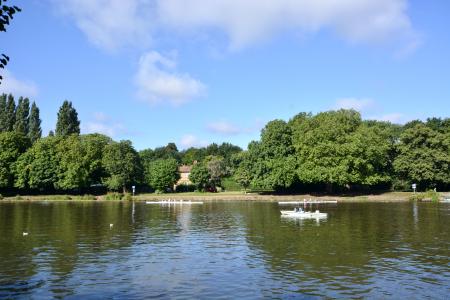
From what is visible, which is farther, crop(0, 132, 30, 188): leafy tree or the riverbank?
crop(0, 132, 30, 188): leafy tree

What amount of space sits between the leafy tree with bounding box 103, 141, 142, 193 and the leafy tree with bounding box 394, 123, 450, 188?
6970 cm

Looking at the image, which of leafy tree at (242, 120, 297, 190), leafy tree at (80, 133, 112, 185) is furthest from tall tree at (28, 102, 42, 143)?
leafy tree at (242, 120, 297, 190)

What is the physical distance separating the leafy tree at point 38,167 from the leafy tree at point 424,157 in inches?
3539

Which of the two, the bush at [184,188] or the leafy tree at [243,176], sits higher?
the leafy tree at [243,176]

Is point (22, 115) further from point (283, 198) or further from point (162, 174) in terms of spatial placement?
point (283, 198)

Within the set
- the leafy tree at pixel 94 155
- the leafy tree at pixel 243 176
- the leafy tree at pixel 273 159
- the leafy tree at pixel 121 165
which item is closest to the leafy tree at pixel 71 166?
the leafy tree at pixel 94 155

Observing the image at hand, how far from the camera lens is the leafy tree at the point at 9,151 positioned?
11418 centimetres

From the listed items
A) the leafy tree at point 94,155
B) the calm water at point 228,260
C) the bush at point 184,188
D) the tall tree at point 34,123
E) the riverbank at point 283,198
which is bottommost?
the calm water at point 228,260

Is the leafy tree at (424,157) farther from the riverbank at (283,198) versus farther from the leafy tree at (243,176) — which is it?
the leafy tree at (243,176)

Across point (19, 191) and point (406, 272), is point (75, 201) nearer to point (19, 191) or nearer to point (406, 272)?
point (19, 191)

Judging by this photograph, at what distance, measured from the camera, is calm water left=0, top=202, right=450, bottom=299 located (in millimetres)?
22734

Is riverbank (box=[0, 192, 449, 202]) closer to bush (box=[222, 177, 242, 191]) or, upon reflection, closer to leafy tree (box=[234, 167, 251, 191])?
leafy tree (box=[234, 167, 251, 191])

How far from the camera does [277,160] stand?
10750cm

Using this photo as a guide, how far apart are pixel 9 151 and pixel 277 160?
73254 millimetres
